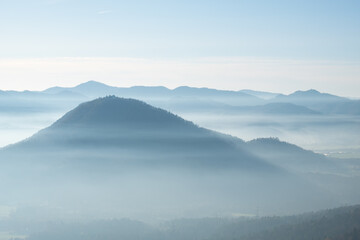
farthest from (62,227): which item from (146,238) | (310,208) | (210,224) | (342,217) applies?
(310,208)

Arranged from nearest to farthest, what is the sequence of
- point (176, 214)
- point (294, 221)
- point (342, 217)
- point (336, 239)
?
point (336, 239)
point (342, 217)
point (294, 221)
point (176, 214)

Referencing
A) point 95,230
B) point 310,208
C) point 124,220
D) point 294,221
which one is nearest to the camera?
point 294,221

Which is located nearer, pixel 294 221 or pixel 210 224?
pixel 294 221

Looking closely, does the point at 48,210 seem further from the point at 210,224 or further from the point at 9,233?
the point at 210,224

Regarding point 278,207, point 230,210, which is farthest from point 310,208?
point 230,210

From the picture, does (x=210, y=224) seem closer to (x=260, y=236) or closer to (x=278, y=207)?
(x=260, y=236)

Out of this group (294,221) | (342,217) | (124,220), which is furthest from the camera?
(124,220)

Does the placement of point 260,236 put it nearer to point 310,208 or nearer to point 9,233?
point 9,233

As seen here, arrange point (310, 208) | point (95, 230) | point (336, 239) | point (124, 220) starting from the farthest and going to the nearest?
point (310, 208) → point (124, 220) → point (95, 230) → point (336, 239)
